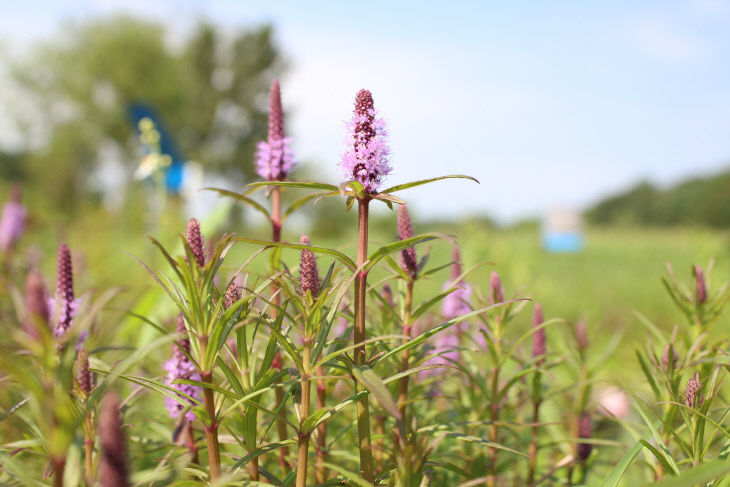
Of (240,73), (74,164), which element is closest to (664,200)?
(240,73)

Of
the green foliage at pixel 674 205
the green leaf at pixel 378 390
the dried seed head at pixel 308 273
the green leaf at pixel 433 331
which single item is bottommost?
the green leaf at pixel 378 390

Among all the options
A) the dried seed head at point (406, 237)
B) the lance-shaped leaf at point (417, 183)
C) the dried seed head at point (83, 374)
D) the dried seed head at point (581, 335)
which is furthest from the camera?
the dried seed head at point (581, 335)

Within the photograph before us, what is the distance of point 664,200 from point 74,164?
2393 centimetres

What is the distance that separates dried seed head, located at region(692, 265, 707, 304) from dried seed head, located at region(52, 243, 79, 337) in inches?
44.7

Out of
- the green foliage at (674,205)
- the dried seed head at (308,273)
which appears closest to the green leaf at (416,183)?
the dried seed head at (308,273)

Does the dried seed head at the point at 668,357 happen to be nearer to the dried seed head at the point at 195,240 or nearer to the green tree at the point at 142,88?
the dried seed head at the point at 195,240

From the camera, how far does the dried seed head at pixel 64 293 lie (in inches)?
29.6

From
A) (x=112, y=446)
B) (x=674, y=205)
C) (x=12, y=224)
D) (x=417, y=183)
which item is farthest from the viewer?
(x=674, y=205)

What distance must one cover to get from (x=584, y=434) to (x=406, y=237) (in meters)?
0.76

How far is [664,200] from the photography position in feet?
59.8

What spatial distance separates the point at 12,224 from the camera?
273 centimetres

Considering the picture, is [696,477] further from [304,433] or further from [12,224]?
[12,224]

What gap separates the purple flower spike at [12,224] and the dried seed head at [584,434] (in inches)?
107

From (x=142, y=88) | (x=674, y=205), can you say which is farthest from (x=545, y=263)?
(x=142, y=88)
